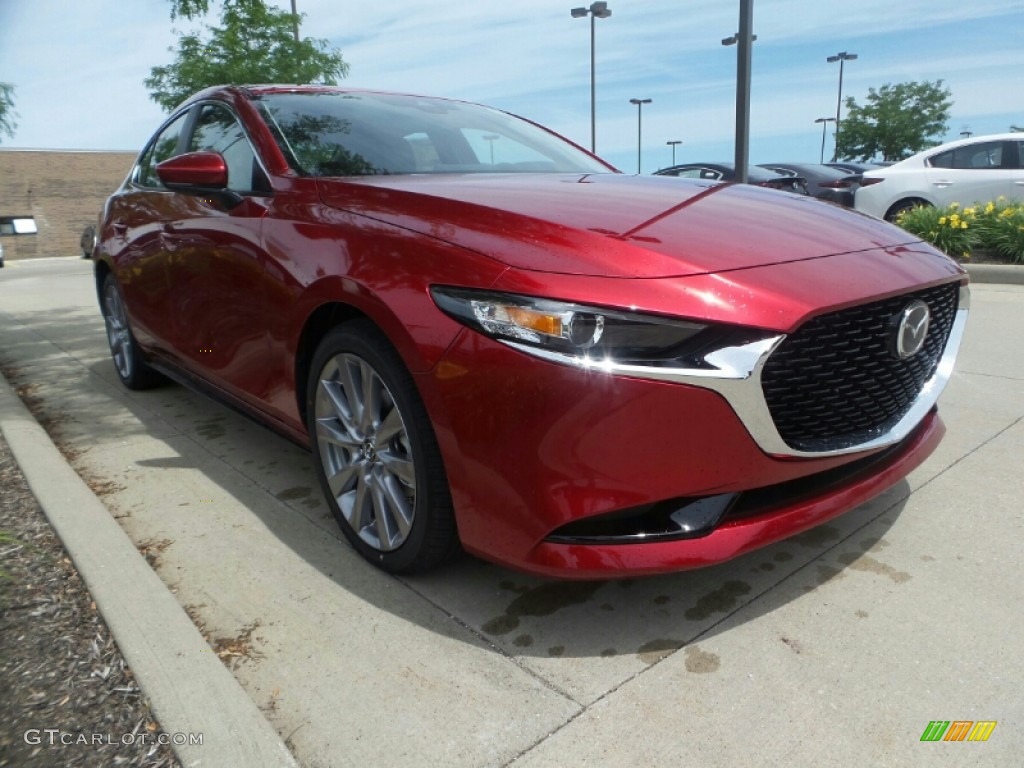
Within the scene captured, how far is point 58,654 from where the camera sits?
2039 mm

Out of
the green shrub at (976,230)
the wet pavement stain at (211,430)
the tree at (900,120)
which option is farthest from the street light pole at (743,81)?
the tree at (900,120)

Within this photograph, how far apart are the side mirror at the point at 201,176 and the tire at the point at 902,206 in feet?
30.5

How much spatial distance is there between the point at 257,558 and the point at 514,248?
1.46 m

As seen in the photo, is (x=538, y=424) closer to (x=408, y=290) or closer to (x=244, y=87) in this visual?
(x=408, y=290)

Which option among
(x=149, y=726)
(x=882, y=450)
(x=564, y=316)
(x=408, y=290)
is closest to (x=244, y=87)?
(x=408, y=290)

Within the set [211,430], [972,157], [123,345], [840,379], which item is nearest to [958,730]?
[840,379]

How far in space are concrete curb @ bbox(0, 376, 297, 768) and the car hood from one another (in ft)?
4.10

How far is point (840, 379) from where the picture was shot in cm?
205

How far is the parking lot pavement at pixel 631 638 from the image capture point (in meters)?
1.78

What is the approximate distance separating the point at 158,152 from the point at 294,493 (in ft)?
7.81

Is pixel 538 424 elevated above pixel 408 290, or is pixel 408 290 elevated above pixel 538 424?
pixel 408 290

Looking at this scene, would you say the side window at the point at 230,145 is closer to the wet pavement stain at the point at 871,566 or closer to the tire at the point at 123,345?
the tire at the point at 123,345

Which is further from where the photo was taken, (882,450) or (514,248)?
(882,450)

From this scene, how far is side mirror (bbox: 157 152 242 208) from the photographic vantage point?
2955mm
